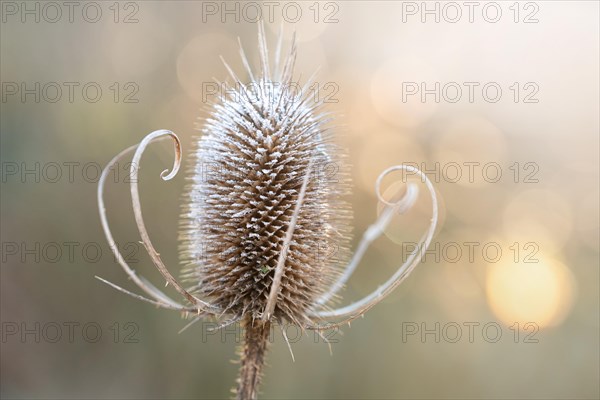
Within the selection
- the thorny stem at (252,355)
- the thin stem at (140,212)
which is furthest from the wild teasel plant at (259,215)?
the thin stem at (140,212)

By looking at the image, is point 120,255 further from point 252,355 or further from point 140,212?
point 252,355

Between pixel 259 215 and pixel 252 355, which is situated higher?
pixel 259 215

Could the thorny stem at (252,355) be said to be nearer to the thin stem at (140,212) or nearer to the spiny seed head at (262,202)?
the spiny seed head at (262,202)

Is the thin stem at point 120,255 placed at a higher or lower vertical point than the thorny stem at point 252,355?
higher

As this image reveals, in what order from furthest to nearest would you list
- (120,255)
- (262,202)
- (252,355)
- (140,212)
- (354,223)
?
(354,223), (252,355), (262,202), (120,255), (140,212)

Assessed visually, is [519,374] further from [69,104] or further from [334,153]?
[69,104]

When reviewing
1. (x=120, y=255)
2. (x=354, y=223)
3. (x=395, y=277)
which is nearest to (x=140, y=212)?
(x=120, y=255)

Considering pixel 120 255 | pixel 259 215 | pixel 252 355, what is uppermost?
pixel 259 215
